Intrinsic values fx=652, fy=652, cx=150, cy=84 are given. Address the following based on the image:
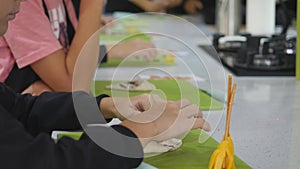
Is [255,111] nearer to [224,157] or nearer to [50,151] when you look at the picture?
[224,157]

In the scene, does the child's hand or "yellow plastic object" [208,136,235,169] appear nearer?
"yellow plastic object" [208,136,235,169]

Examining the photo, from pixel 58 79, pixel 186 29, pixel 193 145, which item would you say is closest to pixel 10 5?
pixel 193 145

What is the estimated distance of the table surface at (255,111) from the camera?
80 cm

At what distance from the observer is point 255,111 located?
106cm

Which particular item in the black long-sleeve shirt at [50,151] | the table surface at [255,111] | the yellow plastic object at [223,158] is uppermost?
the black long-sleeve shirt at [50,151]

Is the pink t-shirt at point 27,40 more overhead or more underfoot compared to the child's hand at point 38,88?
more overhead

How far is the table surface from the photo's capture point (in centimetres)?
80

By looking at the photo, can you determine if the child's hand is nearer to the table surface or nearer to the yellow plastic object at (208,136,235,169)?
the table surface

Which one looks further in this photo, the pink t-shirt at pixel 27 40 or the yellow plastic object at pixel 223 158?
the pink t-shirt at pixel 27 40

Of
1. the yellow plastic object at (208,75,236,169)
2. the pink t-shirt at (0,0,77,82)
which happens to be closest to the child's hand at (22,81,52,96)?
the pink t-shirt at (0,0,77,82)

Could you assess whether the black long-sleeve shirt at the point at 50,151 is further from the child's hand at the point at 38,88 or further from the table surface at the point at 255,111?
the child's hand at the point at 38,88

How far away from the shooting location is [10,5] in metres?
0.60

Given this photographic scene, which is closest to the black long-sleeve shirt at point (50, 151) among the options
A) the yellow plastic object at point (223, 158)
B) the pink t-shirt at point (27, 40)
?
the yellow plastic object at point (223, 158)

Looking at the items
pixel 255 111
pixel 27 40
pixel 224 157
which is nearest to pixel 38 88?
pixel 27 40
